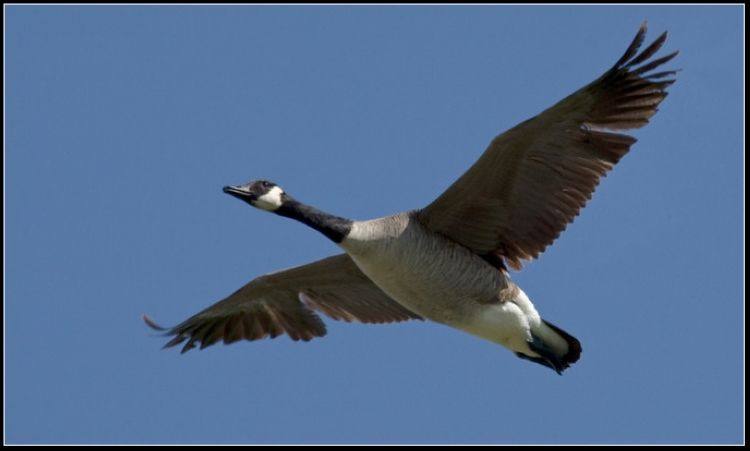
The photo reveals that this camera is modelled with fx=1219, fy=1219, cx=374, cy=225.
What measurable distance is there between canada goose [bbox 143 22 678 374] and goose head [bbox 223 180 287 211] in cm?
1

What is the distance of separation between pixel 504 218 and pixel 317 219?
6.39ft

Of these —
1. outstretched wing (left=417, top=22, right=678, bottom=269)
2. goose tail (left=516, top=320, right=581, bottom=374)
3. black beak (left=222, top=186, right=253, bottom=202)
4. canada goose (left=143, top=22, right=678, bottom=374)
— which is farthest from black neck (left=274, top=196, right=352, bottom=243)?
goose tail (left=516, top=320, right=581, bottom=374)

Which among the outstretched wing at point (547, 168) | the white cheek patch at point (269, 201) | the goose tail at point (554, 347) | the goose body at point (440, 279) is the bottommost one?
the goose tail at point (554, 347)

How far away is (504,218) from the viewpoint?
1244 centimetres

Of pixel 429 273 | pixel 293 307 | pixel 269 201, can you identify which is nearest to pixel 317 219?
pixel 269 201

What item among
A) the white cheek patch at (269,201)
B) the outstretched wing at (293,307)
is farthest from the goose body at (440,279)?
the outstretched wing at (293,307)

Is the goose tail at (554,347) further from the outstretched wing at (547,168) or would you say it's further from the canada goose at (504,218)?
the outstretched wing at (547,168)

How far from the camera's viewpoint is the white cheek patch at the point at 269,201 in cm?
1230

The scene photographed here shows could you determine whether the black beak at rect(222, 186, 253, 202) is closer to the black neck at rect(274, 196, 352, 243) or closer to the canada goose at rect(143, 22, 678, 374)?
the canada goose at rect(143, 22, 678, 374)

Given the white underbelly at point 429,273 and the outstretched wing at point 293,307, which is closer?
the white underbelly at point 429,273

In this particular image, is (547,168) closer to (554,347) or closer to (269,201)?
(554,347)

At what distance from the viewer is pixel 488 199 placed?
12.3 meters

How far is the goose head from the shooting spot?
12.3 meters

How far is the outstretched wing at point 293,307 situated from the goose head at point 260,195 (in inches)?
45.8
